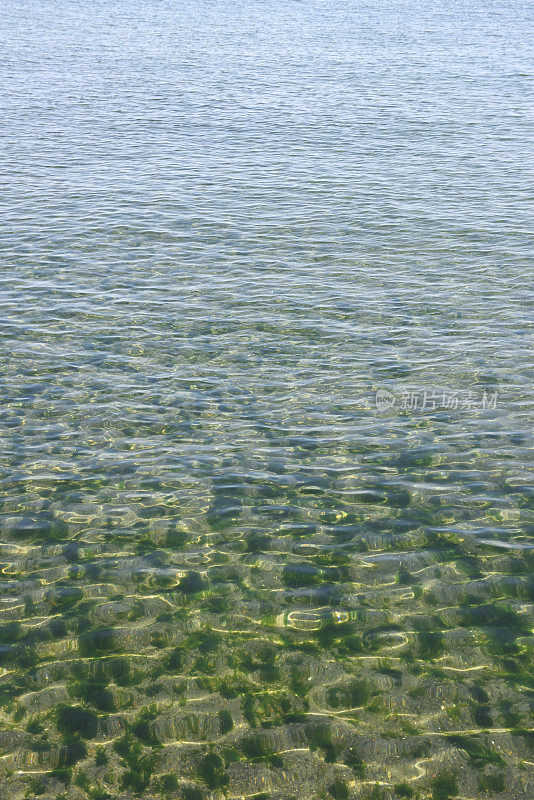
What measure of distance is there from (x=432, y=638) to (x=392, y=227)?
20.1 meters

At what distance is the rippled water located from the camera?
9312 millimetres

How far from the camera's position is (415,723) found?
31.0ft

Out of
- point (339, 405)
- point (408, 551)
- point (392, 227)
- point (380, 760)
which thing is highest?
point (392, 227)

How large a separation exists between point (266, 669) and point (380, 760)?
1986 millimetres

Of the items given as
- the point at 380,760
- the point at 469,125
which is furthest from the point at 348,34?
the point at 380,760

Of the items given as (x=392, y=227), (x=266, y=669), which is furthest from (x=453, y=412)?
(x=392, y=227)

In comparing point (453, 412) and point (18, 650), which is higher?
point (453, 412)

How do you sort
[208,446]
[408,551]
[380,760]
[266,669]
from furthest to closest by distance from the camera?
[208,446] < [408,551] < [266,669] < [380,760]

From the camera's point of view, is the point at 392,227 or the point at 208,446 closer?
the point at 208,446

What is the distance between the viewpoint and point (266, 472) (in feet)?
47.9

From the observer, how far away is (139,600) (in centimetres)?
1148

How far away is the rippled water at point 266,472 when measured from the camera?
931cm

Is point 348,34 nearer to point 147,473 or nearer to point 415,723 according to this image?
point 147,473

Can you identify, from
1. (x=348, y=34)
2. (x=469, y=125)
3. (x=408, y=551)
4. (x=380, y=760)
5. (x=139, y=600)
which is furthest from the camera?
(x=348, y=34)
